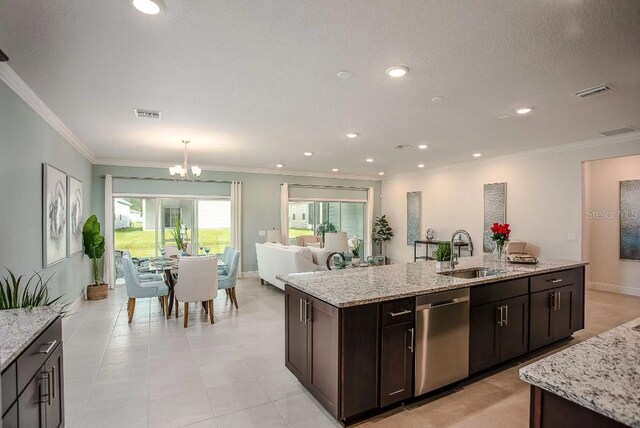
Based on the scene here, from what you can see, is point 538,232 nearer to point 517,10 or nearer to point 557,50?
point 557,50

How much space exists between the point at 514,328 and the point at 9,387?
3629 mm

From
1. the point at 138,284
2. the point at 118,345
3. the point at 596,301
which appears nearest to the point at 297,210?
the point at 138,284

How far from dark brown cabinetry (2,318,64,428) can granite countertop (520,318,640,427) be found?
198 centimetres

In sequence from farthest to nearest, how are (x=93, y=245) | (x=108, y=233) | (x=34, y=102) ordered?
(x=108, y=233)
(x=93, y=245)
(x=34, y=102)

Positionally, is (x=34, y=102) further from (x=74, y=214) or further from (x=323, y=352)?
(x=323, y=352)

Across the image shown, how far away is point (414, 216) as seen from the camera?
927 cm

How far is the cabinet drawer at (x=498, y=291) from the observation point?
2891 millimetres

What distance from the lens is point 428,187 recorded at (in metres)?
8.87

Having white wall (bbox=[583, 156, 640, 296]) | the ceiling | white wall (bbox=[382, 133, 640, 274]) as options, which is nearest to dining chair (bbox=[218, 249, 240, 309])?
the ceiling

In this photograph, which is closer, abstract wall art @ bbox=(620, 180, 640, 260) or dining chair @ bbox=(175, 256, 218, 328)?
dining chair @ bbox=(175, 256, 218, 328)

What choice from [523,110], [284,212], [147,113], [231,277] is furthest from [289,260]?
[523,110]

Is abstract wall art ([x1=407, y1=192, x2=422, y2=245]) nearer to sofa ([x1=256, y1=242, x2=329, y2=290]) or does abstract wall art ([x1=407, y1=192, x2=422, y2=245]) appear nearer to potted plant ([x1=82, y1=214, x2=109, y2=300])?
sofa ([x1=256, y1=242, x2=329, y2=290])

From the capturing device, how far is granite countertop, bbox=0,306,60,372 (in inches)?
54.1

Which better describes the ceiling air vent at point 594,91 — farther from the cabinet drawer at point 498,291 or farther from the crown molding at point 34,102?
the crown molding at point 34,102
